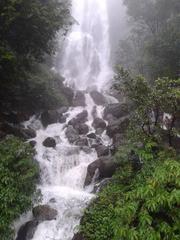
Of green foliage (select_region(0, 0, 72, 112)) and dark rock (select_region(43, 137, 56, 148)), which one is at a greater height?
green foliage (select_region(0, 0, 72, 112))

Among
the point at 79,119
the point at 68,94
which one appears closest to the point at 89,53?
the point at 68,94

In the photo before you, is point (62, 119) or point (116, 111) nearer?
point (116, 111)

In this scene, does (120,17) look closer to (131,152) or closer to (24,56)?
(24,56)

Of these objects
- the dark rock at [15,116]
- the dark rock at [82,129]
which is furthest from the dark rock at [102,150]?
the dark rock at [15,116]

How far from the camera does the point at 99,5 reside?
167 ft

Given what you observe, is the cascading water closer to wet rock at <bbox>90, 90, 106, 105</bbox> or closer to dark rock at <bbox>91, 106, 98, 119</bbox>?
dark rock at <bbox>91, 106, 98, 119</bbox>

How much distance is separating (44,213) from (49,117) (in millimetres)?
10410

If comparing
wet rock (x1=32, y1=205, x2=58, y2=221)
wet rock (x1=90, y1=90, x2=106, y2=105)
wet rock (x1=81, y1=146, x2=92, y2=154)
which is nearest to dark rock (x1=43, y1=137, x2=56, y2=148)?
wet rock (x1=81, y1=146, x2=92, y2=154)

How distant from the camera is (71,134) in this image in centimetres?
1767

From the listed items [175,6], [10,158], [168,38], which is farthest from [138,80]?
[175,6]

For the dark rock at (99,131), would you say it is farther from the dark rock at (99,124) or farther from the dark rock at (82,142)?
the dark rock at (82,142)

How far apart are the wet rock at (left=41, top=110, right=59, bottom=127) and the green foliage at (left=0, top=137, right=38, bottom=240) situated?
9019mm

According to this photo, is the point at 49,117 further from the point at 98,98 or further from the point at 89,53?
the point at 89,53

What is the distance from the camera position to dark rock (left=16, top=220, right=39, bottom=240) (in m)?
9.48
